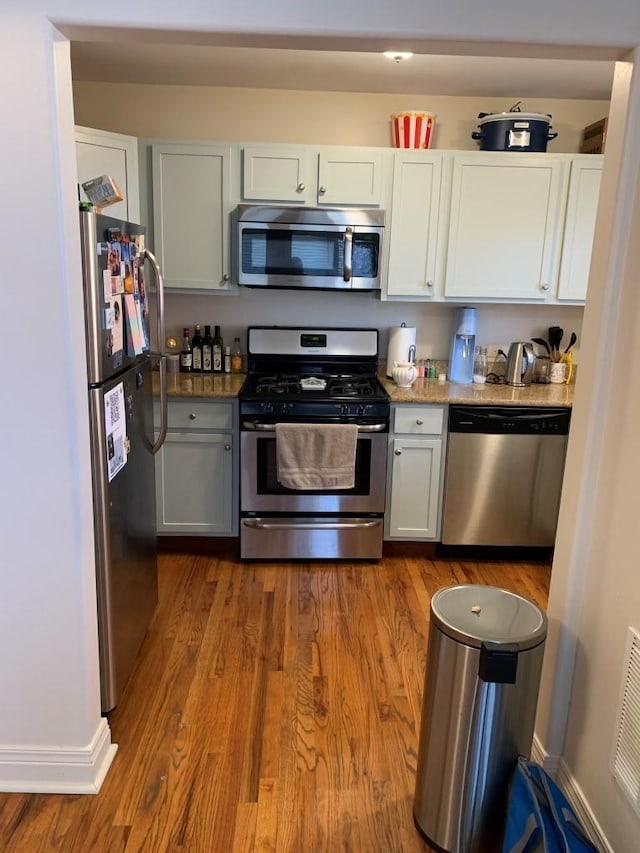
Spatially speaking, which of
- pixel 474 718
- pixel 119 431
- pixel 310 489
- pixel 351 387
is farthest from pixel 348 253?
pixel 474 718

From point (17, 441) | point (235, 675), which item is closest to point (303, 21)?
point (17, 441)

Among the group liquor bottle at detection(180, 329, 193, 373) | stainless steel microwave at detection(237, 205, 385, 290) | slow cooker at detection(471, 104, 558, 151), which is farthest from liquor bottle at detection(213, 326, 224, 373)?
slow cooker at detection(471, 104, 558, 151)

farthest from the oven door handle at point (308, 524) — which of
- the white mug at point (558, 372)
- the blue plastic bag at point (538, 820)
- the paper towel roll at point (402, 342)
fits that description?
the blue plastic bag at point (538, 820)

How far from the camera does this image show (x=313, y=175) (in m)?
3.34

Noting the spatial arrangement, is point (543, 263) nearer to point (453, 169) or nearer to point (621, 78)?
point (453, 169)

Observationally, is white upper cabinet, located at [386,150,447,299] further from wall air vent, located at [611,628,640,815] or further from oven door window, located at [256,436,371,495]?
wall air vent, located at [611,628,640,815]

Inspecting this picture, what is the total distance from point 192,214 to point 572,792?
2991 mm

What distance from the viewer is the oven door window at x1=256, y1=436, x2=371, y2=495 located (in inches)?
129

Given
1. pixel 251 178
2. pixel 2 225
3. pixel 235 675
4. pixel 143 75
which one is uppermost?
pixel 143 75

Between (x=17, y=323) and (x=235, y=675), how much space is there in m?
1.54

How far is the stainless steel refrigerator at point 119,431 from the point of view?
182 cm

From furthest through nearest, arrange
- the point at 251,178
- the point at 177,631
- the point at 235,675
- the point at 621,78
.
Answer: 1. the point at 251,178
2. the point at 177,631
3. the point at 235,675
4. the point at 621,78

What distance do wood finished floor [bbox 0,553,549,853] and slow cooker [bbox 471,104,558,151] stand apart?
2254 mm

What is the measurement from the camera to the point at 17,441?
1.72m
